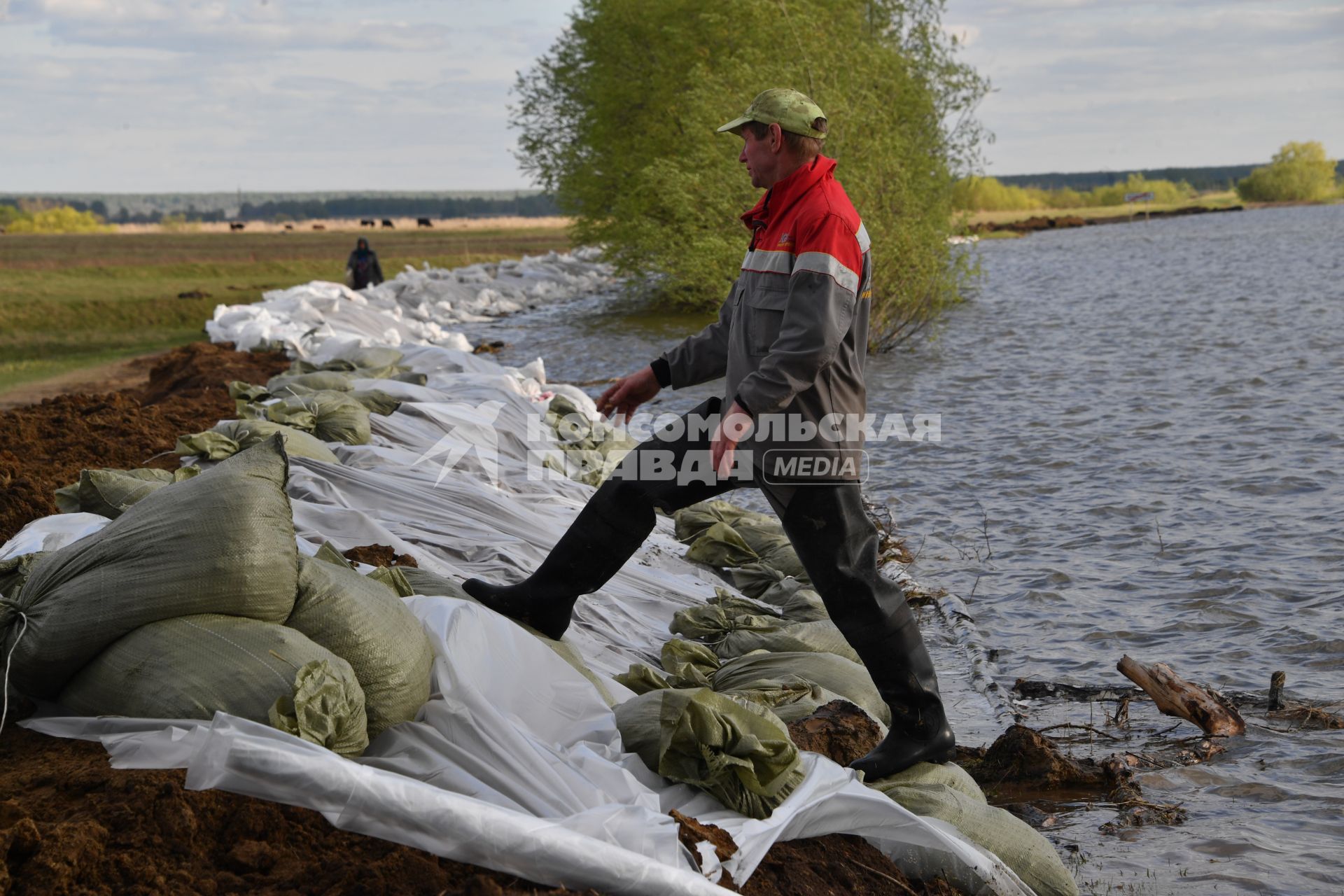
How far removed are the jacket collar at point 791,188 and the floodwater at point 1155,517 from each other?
2.10 meters

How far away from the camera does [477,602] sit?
3613 millimetres

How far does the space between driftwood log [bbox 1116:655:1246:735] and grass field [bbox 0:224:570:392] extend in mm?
12800

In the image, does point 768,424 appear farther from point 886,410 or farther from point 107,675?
point 886,410

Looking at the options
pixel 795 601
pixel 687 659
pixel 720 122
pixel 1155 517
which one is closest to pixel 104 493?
pixel 687 659

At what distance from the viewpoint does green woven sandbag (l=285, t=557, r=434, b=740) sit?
2.90 metres

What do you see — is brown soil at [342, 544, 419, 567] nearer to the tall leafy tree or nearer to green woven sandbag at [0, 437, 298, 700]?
green woven sandbag at [0, 437, 298, 700]

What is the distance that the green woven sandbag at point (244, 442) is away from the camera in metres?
5.76

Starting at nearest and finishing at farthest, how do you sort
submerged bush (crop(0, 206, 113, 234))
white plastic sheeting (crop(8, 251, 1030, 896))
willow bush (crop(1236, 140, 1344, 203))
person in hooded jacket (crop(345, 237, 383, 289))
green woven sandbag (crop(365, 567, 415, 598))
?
white plastic sheeting (crop(8, 251, 1030, 896)) < green woven sandbag (crop(365, 567, 415, 598)) < person in hooded jacket (crop(345, 237, 383, 289)) < submerged bush (crop(0, 206, 113, 234)) < willow bush (crop(1236, 140, 1344, 203))

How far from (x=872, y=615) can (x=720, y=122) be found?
15.3 meters

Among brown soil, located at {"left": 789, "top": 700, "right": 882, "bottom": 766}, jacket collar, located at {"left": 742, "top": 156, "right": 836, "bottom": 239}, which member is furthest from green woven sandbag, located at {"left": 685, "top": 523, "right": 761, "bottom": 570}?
jacket collar, located at {"left": 742, "top": 156, "right": 836, "bottom": 239}

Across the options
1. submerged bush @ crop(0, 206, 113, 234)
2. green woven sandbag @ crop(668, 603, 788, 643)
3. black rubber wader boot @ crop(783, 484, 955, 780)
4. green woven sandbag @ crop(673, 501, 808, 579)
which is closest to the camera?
black rubber wader boot @ crop(783, 484, 955, 780)

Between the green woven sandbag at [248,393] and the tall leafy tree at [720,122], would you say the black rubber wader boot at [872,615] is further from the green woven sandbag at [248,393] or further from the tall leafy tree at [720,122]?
the tall leafy tree at [720,122]

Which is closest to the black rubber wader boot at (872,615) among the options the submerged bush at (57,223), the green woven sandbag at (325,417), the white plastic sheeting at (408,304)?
the green woven sandbag at (325,417)

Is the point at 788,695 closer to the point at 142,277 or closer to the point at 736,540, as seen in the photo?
the point at 736,540
